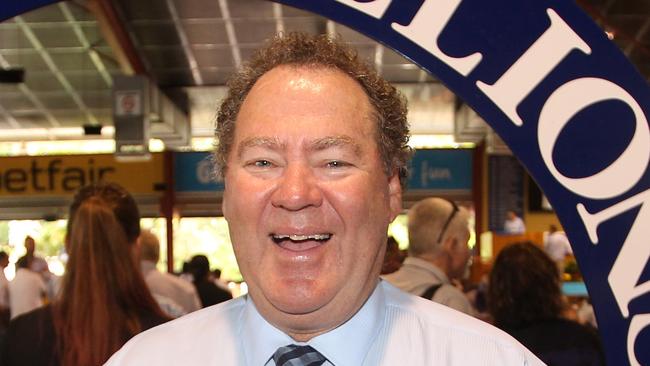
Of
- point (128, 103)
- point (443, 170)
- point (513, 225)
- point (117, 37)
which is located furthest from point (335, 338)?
point (443, 170)

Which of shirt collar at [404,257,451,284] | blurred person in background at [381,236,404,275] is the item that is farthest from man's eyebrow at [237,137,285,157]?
blurred person in background at [381,236,404,275]

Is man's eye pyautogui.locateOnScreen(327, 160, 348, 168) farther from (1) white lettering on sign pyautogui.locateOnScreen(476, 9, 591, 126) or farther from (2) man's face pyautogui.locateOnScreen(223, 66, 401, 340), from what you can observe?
(1) white lettering on sign pyautogui.locateOnScreen(476, 9, 591, 126)

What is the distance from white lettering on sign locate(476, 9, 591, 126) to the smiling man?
0.39 metres

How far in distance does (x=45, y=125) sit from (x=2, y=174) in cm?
174

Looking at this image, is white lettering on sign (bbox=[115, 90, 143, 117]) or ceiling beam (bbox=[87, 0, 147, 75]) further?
white lettering on sign (bbox=[115, 90, 143, 117])

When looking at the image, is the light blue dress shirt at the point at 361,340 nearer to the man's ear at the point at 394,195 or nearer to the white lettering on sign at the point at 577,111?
the man's ear at the point at 394,195

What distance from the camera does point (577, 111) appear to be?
1.75m

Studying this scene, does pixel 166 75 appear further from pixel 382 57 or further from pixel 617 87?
pixel 617 87

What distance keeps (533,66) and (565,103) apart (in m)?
0.09

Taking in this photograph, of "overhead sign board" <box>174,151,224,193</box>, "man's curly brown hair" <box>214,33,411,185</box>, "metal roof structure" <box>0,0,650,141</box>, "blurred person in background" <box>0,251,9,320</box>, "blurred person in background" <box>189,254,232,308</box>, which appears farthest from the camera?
"overhead sign board" <box>174,151,224,193</box>

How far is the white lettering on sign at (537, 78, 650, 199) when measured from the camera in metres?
1.75

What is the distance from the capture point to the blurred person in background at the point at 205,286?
23.6ft

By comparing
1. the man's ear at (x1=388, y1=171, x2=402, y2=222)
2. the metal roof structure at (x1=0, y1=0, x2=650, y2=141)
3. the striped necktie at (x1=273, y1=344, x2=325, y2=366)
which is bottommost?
the striped necktie at (x1=273, y1=344, x2=325, y2=366)

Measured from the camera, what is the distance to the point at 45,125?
15203mm
